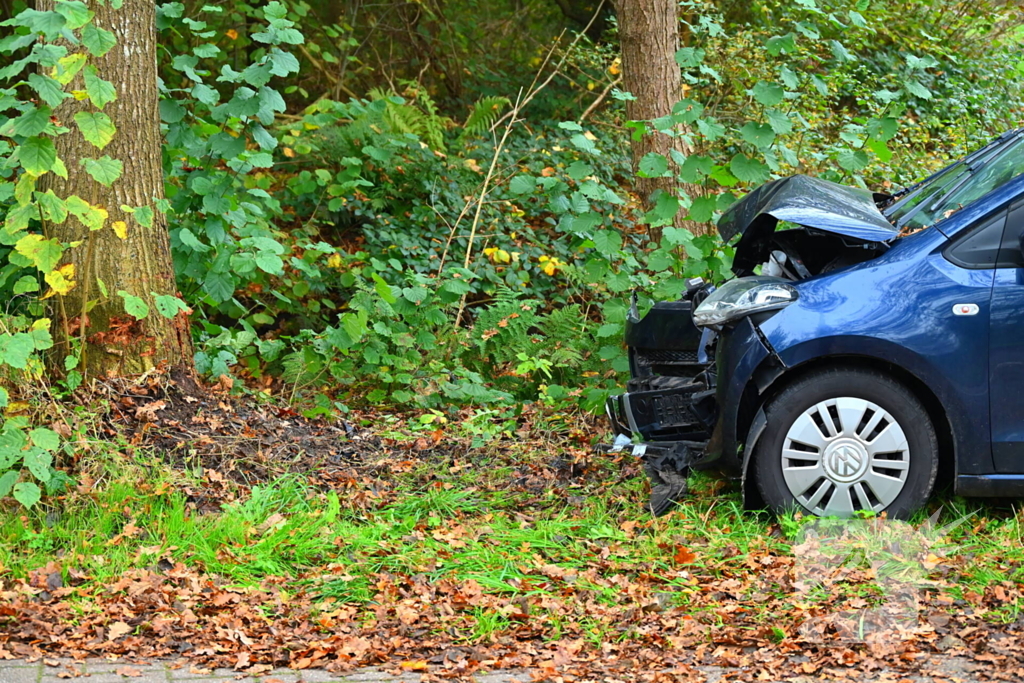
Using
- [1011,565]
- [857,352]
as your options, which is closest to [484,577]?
[857,352]

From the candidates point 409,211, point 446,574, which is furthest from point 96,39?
point 409,211

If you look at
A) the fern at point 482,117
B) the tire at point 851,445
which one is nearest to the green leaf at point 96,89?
the tire at point 851,445

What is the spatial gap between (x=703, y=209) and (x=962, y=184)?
4.91 ft

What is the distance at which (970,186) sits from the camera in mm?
5305

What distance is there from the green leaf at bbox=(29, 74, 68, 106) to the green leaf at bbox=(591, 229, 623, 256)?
3.36 m

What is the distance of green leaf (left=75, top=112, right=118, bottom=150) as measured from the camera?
5.01 m

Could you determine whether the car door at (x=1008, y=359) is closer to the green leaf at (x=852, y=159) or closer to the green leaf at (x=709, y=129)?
the green leaf at (x=852, y=159)

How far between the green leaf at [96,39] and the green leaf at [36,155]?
19.4 inches

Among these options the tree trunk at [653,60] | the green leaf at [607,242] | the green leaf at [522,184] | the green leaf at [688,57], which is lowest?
the green leaf at [607,242]

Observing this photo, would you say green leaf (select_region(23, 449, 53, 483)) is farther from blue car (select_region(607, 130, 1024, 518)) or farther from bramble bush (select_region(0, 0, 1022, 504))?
blue car (select_region(607, 130, 1024, 518))

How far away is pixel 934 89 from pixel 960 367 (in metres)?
10.3

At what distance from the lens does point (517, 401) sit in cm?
739

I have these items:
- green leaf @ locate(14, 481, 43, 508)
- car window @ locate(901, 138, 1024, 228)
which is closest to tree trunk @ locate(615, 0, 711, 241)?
car window @ locate(901, 138, 1024, 228)

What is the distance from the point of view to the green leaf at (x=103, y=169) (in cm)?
513
